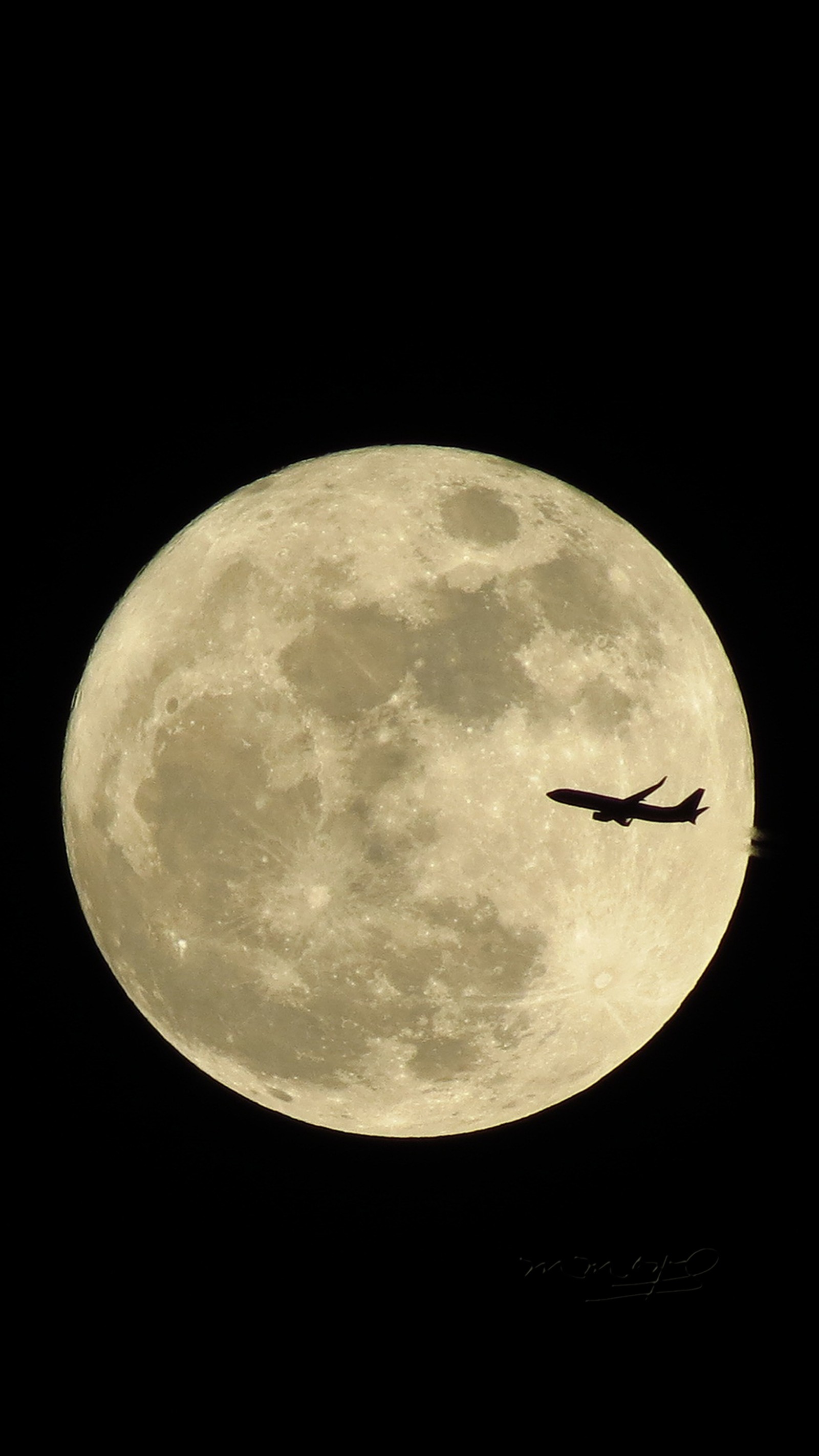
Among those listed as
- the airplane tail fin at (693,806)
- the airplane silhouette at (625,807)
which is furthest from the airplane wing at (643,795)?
the airplane tail fin at (693,806)

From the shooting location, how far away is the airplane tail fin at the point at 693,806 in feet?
17.8

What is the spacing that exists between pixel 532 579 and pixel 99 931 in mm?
3322

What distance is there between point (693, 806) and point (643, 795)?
0.42 metres

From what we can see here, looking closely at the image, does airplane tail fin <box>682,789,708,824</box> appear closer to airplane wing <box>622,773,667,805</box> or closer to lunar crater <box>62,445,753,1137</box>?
lunar crater <box>62,445,753,1137</box>

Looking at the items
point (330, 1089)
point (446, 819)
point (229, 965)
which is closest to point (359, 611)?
point (446, 819)

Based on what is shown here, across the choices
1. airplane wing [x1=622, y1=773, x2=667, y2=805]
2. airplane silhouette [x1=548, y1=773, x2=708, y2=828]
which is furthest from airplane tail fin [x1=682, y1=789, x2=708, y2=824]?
airplane wing [x1=622, y1=773, x2=667, y2=805]

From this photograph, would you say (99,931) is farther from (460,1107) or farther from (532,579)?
(532,579)

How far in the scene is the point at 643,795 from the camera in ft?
17.1

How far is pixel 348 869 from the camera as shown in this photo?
16.6 feet

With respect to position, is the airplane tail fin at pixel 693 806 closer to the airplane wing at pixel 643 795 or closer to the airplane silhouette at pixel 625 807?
the airplane silhouette at pixel 625 807

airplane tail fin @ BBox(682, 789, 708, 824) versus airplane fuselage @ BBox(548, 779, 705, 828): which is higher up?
airplane tail fin @ BBox(682, 789, 708, 824)

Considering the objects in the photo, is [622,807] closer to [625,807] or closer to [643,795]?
[625,807]

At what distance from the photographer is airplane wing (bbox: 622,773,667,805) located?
5.14 meters

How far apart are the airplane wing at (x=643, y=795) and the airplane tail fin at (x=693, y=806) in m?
0.21
